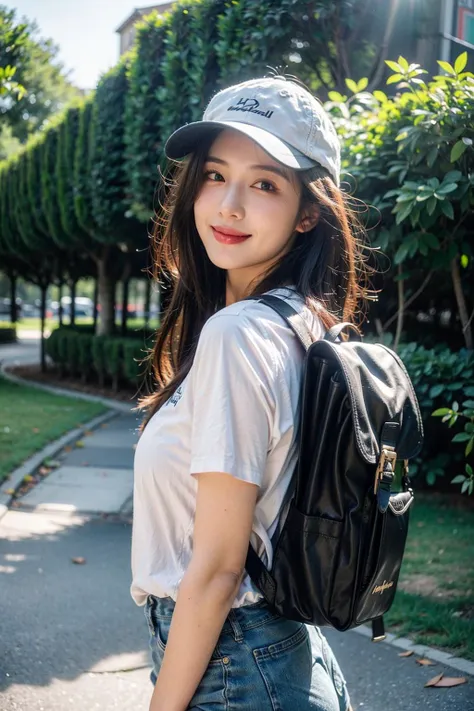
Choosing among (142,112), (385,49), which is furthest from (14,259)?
(385,49)

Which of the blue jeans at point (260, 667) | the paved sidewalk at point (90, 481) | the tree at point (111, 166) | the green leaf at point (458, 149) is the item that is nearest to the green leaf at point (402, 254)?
the green leaf at point (458, 149)

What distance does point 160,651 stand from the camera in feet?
5.11

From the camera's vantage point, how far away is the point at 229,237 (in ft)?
5.53

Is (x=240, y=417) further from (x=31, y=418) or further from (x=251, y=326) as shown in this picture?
(x=31, y=418)

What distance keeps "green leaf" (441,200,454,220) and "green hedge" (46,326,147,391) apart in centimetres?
1033

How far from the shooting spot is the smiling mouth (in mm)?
1678

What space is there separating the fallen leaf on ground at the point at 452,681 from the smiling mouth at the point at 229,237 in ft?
8.73

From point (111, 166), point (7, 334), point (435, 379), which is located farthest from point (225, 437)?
point (7, 334)

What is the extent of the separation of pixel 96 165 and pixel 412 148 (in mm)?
8533

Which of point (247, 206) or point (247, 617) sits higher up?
point (247, 206)

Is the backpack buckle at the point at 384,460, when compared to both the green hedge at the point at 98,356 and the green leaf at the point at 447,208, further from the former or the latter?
the green hedge at the point at 98,356

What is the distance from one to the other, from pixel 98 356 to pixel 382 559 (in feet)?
51.4

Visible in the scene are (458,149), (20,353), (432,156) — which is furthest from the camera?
(20,353)

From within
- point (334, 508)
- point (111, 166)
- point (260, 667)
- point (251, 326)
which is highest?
point (111, 166)
